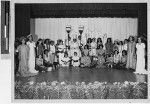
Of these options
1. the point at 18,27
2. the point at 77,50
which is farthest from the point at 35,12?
the point at 77,50

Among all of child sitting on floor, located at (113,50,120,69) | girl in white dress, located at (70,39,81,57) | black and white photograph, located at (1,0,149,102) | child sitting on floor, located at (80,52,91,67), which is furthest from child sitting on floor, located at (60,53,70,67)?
child sitting on floor, located at (113,50,120,69)

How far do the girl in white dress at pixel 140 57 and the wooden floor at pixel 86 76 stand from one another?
0.18 meters

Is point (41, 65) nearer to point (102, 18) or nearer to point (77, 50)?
point (77, 50)

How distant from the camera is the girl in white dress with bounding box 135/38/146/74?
22.0 ft

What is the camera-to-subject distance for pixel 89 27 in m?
9.06

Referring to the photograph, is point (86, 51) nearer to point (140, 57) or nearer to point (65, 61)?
point (65, 61)

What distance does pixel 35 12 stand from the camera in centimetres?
811

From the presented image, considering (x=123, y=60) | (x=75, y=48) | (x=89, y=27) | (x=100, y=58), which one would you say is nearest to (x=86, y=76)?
(x=123, y=60)

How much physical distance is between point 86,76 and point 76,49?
5.61ft

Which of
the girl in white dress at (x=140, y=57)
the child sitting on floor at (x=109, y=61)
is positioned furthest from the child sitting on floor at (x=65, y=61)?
the girl in white dress at (x=140, y=57)

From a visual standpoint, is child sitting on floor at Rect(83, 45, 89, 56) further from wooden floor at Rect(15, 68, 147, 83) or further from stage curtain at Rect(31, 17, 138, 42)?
wooden floor at Rect(15, 68, 147, 83)

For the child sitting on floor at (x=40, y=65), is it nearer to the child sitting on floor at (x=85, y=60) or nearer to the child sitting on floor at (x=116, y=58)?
the child sitting on floor at (x=85, y=60)

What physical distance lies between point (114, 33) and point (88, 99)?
11.9 feet

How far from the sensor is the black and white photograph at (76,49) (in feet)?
18.7
